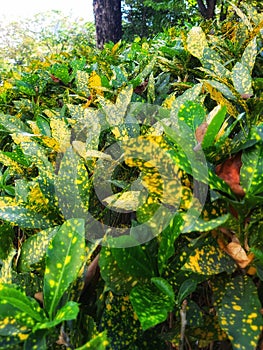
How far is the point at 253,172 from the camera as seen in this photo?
81cm

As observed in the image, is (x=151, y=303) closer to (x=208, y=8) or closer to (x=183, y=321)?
(x=183, y=321)

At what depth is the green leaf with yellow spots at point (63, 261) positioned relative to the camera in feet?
2.56

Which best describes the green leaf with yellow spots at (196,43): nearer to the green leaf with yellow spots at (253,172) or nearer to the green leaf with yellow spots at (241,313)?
the green leaf with yellow spots at (253,172)

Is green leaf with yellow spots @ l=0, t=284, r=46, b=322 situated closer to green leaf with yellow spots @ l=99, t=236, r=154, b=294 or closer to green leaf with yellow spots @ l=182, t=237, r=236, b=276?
green leaf with yellow spots @ l=99, t=236, r=154, b=294

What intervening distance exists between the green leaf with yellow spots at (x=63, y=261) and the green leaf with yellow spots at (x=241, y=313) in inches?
11.0

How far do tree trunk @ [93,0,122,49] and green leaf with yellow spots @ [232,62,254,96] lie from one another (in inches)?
209

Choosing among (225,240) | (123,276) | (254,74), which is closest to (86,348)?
(123,276)

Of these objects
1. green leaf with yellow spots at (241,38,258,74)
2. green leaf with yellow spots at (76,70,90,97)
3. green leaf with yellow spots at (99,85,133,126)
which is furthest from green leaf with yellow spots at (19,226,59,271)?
green leaf with yellow spots at (76,70,90,97)

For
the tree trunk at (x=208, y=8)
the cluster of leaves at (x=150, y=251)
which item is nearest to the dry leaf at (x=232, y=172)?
the cluster of leaves at (x=150, y=251)

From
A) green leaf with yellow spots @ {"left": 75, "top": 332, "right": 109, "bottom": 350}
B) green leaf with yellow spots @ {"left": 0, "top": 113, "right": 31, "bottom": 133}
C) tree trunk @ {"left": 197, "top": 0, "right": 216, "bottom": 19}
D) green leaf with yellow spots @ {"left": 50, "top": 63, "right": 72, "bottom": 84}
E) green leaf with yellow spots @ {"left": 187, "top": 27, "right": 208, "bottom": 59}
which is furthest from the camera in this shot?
tree trunk @ {"left": 197, "top": 0, "right": 216, "bottom": 19}

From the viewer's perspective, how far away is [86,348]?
26.7 inches

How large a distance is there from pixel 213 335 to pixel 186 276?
118mm

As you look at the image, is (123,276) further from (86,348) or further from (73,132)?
(73,132)

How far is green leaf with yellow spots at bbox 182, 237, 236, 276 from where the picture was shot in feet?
2.60
